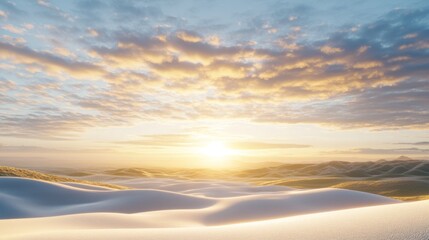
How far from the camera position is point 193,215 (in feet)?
24.1

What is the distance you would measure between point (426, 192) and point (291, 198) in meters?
16.7

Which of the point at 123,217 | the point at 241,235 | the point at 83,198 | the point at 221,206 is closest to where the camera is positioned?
the point at 241,235

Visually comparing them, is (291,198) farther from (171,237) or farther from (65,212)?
(171,237)

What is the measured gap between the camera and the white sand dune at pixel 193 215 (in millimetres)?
2646

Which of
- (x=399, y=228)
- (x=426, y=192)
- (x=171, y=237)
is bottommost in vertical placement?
(x=426, y=192)

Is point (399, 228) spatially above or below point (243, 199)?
above

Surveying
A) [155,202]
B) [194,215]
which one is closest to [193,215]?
[194,215]

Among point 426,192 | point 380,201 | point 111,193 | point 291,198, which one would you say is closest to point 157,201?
point 111,193

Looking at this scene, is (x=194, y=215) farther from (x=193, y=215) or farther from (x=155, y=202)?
(x=155, y=202)

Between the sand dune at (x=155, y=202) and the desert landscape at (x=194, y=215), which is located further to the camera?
the sand dune at (x=155, y=202)

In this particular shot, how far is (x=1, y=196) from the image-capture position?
30.4ft

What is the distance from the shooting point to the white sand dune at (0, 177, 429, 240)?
265 centimetres

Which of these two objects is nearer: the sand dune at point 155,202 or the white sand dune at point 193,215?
the white sand dune at point 193,215

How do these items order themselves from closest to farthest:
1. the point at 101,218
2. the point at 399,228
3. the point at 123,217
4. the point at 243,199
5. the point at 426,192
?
the point at 399,228, the point at 101,218, the point at 123,217, the point at 243,199, the point at 426,192
